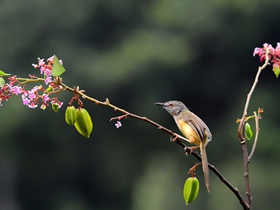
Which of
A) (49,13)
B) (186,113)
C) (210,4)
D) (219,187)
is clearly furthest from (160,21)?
(186,113)

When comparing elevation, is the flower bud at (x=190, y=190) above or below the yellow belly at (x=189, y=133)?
below

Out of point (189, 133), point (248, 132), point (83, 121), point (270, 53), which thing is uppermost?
point (270, 53)

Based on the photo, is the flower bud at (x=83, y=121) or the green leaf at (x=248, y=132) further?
the green leaf at (x=248, y=132)

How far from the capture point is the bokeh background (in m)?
23.8

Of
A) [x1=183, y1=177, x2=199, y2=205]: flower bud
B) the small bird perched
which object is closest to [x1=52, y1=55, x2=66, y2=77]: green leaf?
[x1=183, y1=177, x2=199, y2=205]: flower bud

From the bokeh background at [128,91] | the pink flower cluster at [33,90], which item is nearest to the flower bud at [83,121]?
the pink flower cluster at [33,90]

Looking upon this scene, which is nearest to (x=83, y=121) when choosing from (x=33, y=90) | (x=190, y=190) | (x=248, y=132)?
(x=33, y=90)

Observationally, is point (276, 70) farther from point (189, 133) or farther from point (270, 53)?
point (189, 133)

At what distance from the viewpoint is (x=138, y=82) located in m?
24.5

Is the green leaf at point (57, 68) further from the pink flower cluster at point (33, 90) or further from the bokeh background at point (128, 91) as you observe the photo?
the bokeh background at point (128, 91)

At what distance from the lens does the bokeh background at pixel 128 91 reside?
23.8 metres

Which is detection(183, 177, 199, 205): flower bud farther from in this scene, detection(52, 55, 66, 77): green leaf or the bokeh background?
the bokeh background

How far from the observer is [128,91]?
2436cm

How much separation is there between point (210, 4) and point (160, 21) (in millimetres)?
1952
